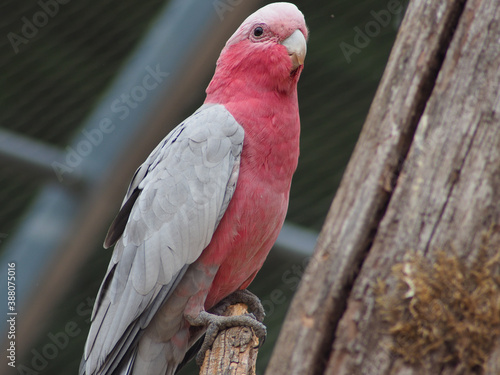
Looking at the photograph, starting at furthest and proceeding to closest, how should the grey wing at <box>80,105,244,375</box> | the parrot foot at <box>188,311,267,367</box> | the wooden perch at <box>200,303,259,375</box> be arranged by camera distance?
the grey wing at <box>80,105,244,375</box> → the parrot foot at <box>188,311,267,367</box> → the wooden perch at <box>200,303,259,375</box>

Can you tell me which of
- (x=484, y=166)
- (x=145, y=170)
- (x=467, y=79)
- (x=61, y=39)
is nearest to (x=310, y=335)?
(x=484, y=166)

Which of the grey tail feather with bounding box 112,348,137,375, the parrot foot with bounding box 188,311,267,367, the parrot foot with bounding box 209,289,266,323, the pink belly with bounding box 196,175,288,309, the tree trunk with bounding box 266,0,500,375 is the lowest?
the grey tail feather with bounding box 112,348,137,375

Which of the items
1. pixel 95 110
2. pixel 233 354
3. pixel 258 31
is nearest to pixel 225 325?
pixel 233 354

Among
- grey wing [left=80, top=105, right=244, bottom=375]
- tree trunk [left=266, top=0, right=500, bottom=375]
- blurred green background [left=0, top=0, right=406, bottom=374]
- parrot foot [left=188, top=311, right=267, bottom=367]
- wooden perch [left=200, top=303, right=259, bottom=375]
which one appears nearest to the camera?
tree trunk [left=266, top=0, right=500, bottom=375]

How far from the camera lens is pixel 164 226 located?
2.52m

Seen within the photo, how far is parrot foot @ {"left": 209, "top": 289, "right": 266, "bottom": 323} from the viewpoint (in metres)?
2.78

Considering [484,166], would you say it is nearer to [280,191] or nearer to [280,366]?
[280,366]

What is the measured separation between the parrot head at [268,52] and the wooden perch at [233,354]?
3.74ft

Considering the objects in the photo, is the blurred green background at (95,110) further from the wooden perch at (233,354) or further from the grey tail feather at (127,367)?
the wooden perch at (233,354)

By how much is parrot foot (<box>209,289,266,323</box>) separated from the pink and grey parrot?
12 centimetres

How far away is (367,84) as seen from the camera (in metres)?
3.84

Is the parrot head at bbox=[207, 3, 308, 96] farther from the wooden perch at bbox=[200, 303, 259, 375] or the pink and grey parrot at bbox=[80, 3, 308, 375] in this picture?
the wooden perch at bbox=[200, 303, 259, 375]

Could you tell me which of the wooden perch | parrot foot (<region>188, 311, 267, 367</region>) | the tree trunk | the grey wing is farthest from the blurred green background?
the tree trunk

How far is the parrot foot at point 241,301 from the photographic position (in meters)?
2.78
